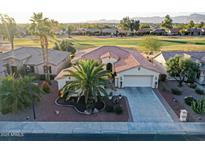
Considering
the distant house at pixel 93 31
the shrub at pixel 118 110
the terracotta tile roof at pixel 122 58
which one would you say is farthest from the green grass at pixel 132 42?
the shrub at pixel 118 110

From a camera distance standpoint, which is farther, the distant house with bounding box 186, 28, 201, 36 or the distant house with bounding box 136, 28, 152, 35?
the distant house with bounding box 136, 28, 152, 35

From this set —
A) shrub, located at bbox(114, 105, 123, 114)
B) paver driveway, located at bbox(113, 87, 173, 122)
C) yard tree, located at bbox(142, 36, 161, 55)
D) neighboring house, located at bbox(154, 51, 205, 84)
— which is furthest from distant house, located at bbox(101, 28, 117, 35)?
shrub, located at bbox(114, 105, 123, 114)

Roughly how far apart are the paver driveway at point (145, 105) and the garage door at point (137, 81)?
0.73 metres

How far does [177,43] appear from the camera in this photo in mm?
40500

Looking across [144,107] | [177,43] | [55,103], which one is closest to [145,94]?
[144,107]

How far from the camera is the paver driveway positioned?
51.4 feet

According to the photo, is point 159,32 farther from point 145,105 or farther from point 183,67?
point 145,105

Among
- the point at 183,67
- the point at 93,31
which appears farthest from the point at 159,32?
the point at 183,67

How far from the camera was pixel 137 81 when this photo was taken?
72.6 ft

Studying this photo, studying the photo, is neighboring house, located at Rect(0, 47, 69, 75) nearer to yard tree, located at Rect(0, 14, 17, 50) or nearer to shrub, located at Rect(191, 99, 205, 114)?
yard tree, located at Rect(0, 14, 17, 50)

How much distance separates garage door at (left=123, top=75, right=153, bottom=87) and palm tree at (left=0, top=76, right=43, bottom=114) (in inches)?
394

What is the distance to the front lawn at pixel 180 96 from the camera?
16203mm

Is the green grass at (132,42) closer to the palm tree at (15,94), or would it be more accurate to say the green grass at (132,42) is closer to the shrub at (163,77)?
the shrub at (163,77)

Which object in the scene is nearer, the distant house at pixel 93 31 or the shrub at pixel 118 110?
the shrub at pixel 118 110
